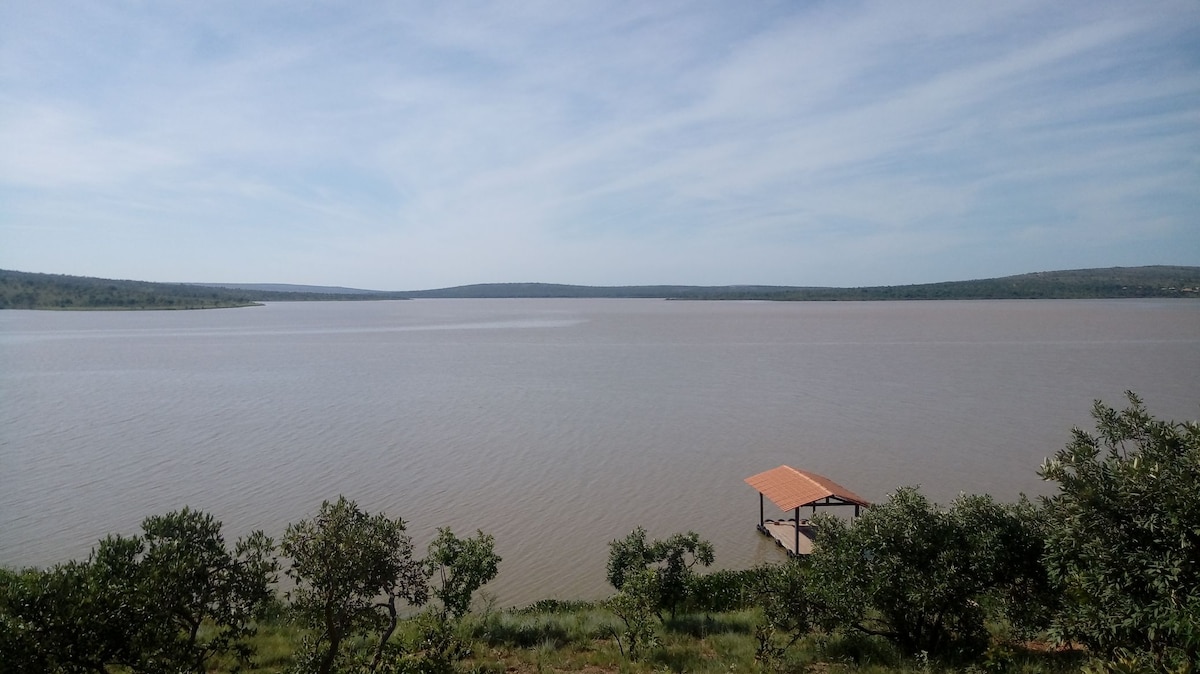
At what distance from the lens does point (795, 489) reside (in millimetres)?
13328

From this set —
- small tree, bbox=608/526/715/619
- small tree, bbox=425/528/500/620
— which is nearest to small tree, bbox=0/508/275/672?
small tree, bbox=425/528/500/620

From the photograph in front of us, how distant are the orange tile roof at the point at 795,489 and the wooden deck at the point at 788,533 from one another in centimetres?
48

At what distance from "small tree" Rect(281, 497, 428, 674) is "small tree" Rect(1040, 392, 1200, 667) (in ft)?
18.5

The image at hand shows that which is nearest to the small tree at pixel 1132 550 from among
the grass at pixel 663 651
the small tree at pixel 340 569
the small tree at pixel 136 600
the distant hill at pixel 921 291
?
the grass at pixel 663 651

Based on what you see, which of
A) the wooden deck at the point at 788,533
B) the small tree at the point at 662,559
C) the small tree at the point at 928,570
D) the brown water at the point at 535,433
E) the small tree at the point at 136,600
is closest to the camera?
the small tree at the point at 136,600

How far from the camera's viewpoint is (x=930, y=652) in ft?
24.9

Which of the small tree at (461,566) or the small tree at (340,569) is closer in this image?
the small tree at (340,569)

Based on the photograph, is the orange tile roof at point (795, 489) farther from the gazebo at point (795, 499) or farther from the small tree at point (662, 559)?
the small tree at point (662, 559)

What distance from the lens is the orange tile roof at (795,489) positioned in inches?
502

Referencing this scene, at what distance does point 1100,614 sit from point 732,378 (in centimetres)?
2793

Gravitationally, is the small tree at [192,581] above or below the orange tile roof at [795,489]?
above

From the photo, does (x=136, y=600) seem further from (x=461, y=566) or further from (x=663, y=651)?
(x=663, y=651)

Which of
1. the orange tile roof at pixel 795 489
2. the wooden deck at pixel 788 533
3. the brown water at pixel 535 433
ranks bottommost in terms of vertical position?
the wooden deck at pixel 788 533

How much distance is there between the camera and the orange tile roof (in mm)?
12758
